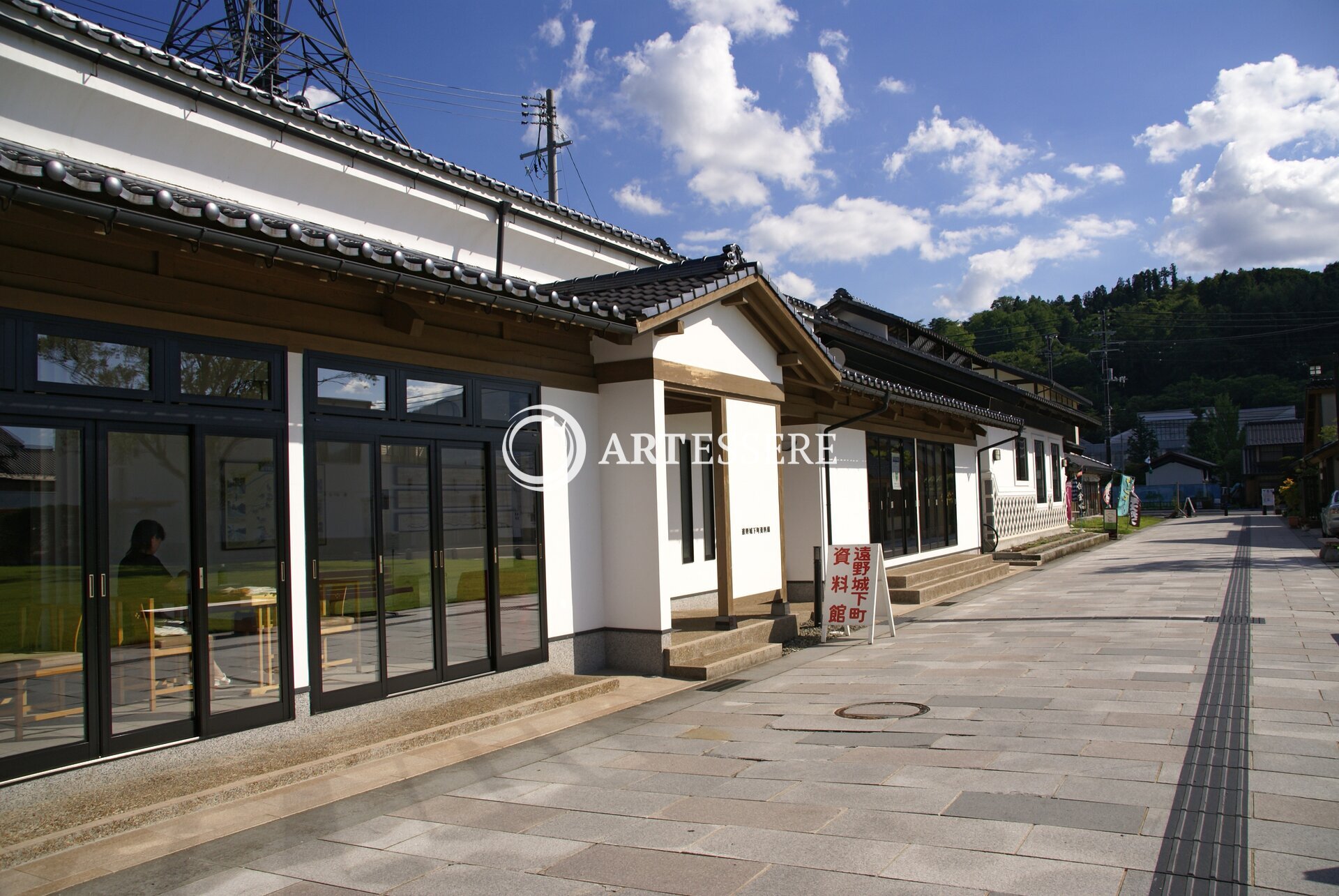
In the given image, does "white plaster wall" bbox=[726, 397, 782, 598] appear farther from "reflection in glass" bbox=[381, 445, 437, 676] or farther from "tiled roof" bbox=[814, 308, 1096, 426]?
"tiled roof" bbox=[814, 308, 1096, 426]

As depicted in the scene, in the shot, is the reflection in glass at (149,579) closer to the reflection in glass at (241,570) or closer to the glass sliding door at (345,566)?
the reflection in glass at (241,570)

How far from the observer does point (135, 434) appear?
18.1ft

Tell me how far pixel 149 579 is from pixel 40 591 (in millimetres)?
602

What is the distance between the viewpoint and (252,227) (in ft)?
16.7

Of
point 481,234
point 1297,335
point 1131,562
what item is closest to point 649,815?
point 481,234

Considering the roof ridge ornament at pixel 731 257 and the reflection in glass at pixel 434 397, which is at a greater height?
the roof ridge ornament at pixel 731 257

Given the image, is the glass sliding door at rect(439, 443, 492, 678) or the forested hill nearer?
the glass sliding door at rect(439, 443, 492, 678)

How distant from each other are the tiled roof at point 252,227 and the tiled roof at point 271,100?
319cm

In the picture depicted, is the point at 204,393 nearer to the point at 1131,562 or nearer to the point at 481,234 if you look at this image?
the point at 481,234

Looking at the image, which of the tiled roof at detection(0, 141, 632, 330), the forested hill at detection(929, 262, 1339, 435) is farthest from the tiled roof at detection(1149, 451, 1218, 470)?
the tiled roof at detection(0, 141, 632, 330)

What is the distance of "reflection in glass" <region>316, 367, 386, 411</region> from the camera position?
6648 millimetres

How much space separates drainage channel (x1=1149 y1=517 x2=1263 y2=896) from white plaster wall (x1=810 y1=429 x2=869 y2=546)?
6.37 metres

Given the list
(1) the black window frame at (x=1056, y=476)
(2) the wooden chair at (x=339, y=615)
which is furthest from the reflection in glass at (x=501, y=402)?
(1) the black window frame at (x=1056, y=476)

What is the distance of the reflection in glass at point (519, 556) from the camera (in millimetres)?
8094
